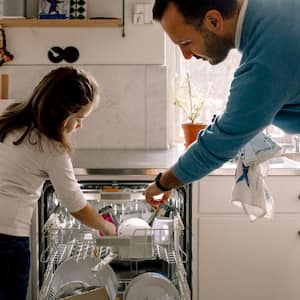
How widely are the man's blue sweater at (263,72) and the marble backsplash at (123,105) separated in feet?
5.32

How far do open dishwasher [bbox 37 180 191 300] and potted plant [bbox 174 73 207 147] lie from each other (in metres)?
0.42

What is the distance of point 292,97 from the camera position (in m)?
1.26

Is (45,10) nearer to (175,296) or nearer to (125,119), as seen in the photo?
(125,119)

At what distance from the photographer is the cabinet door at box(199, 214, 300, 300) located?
7.56 feet

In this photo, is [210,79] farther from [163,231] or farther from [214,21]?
[214,21]

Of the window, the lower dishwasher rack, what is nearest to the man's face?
the lower dishwasher rack

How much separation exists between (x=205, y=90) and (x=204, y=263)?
44.1 inches

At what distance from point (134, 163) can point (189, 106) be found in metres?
0.67

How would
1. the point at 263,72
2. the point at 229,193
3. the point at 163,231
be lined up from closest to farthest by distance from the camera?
the point at 263,72
the point at 163,231
the point at 229,193

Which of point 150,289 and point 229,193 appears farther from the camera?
point 229,193

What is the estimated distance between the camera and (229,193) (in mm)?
2295

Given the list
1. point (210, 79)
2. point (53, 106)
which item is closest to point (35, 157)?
point (53, 106)

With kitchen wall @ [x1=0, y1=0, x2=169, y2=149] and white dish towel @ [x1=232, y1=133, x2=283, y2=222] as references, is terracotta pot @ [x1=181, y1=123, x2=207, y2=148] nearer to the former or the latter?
kitchen wall @ [x1=0, y1=0, x2=169, y2=149]

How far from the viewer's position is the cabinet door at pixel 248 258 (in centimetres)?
230
